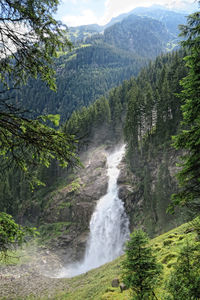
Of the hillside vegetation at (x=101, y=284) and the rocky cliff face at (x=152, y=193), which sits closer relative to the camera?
the hillside vegetation at (x=101, y=284)

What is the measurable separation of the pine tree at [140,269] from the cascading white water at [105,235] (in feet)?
90.1

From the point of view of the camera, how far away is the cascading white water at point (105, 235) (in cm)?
3488

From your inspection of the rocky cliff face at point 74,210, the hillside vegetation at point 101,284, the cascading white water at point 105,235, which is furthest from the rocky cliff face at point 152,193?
the hillside vegetation at point 101,284

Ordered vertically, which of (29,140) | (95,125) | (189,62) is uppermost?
(189,62)

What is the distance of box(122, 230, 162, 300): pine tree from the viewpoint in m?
9.05

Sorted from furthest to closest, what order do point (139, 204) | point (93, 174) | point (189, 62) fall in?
point (93, 174), point (139, 204), point (189, 62)

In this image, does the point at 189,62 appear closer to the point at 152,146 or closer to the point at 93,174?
the point at 152,146

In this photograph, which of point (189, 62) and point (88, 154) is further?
point (88, 154)

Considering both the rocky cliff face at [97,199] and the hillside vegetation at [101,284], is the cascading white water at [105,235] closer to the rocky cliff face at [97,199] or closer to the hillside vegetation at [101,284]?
the rocky cliff face at [97,199]

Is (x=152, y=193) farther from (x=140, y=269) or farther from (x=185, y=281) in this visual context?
(x=185, y=281)

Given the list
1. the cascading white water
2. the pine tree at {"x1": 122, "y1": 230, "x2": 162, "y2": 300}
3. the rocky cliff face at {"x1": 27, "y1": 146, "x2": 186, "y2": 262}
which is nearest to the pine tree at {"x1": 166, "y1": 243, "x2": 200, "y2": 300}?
the pine tree at {"x1": 122, "y1": 230, "x2": 162, "y2": 300}

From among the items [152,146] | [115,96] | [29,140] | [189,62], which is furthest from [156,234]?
[115,96]

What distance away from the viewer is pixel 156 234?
31.5 metres

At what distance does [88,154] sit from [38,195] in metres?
19.5
